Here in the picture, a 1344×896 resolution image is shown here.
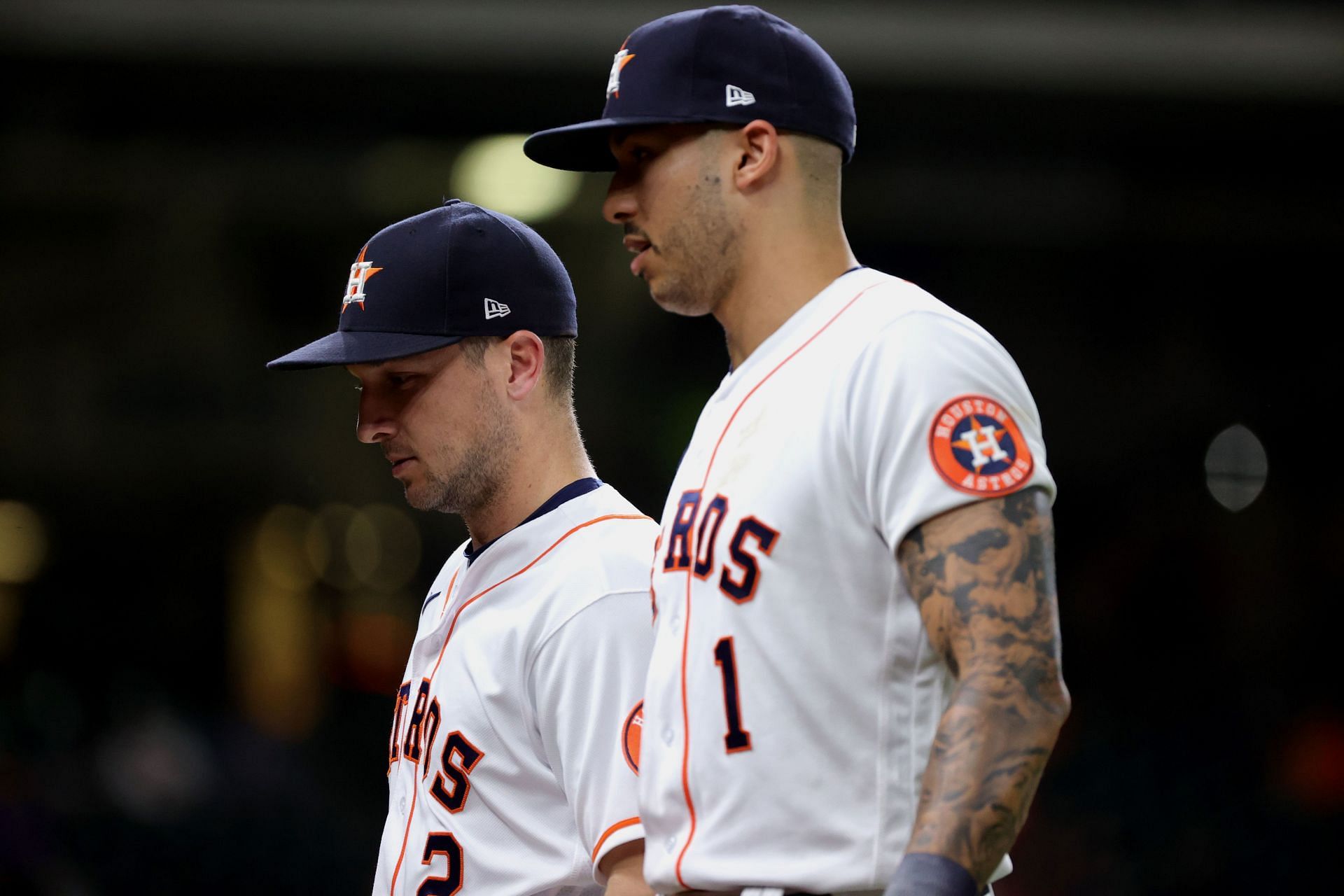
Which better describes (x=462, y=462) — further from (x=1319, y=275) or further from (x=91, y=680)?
(x=1319, y=275)

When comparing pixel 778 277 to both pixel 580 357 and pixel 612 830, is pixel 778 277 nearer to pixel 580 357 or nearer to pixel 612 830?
pixel 612 830

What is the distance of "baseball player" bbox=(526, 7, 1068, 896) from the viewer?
1546 millimetres

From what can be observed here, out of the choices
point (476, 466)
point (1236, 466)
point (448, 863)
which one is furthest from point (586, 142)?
point (1236, 466)

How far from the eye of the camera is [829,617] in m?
1.67

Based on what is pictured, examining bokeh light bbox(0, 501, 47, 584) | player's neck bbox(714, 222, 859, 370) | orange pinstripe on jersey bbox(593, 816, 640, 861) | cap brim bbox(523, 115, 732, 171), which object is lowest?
bokeh light bbox(0, 501, 47, 584)

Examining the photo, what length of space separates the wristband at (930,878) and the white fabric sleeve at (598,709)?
68 centimetres

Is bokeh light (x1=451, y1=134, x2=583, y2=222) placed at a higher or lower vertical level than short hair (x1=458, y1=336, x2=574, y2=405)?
higher

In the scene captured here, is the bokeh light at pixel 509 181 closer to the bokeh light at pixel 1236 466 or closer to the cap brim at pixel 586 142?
the bokeh light at pixel 1236 466

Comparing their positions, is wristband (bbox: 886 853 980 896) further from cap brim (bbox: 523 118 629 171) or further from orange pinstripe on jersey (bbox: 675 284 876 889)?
cap brim (bbox: 523 118 629 171)

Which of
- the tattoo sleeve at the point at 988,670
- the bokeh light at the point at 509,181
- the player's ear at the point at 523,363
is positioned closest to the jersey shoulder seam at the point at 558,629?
the player's ear at the point at 523,363

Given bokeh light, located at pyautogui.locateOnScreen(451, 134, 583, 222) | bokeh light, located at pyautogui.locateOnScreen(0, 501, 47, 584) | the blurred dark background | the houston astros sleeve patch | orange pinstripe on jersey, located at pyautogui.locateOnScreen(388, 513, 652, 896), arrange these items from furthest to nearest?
bokeh light, located at pyautogui.locateOnScreen(0, 501, 47, 584) < bokeh light, located at pyautogui.locateOnScreen(451, 134, 583, 222) < the blurred dark background < orange pinstripe on jersey, located at pyautogui.locateOnScreen(388, 513, 652, 896) < the houston astros sleeve patch

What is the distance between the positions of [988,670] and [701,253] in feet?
2.15

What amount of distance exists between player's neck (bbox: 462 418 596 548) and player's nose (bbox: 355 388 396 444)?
0.65 ft

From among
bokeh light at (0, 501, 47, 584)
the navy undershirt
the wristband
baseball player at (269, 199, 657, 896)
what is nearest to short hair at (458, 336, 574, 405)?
baseball player at (269, 199, 657, 896)
